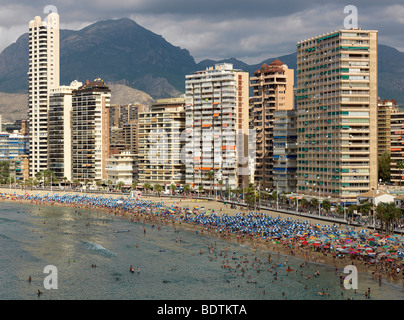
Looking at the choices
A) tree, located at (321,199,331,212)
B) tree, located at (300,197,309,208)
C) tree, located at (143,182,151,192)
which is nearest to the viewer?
tree, located at (321,199,331,212)

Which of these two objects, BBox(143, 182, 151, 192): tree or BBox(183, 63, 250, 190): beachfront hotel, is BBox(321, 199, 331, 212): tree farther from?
BBox(143, 182, 151, 192): tree

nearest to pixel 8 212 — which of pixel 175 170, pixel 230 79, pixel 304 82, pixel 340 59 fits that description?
pixel 175 170

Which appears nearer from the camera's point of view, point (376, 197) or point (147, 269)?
point (147, 269)

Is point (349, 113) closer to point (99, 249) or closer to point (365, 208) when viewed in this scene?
point (365, 208)

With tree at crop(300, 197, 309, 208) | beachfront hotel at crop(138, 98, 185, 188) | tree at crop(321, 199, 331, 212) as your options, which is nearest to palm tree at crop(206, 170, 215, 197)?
beachfront hotel at crop(138, 98, 185, 188)

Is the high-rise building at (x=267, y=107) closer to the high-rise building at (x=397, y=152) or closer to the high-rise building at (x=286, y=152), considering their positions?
the high-rise building at (x=286, y=152)

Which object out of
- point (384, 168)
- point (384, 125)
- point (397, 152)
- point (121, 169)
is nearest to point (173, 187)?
point (121, 169)
